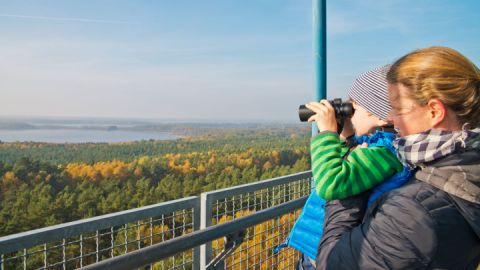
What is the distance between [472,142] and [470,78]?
16 cm

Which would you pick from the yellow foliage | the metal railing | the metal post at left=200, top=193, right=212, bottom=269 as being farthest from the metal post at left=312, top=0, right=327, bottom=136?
the yellow foliage

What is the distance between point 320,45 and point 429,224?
2053mm

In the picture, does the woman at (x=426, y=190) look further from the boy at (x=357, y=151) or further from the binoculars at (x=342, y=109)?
the binoculars at (x=342, y=109)

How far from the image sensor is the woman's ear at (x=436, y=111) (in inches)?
40.7

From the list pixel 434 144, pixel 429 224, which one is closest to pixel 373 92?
pixel 434 144

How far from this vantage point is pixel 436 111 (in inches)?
41.1

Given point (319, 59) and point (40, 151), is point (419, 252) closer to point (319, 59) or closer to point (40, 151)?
point (319, 59)

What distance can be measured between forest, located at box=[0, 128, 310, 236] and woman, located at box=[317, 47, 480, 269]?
2.68 meters

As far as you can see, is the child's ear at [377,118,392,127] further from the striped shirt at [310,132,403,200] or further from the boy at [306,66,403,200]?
the striped shirt at [310,132,403,200]

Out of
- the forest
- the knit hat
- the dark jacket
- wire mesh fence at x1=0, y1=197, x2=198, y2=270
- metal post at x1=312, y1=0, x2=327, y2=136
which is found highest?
metal post at x1=312, y1=0, x2=327, y2=136

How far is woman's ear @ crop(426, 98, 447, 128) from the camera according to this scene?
40.7 inches

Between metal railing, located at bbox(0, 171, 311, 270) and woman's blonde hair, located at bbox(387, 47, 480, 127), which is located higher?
woman's blonde hair, located at bbox(387, 47, 480, 127)

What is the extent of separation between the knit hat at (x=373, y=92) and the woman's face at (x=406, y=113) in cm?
14

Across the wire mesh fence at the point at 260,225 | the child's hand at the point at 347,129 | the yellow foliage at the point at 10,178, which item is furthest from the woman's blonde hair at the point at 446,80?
the yellow foliage at the point at 10,178
